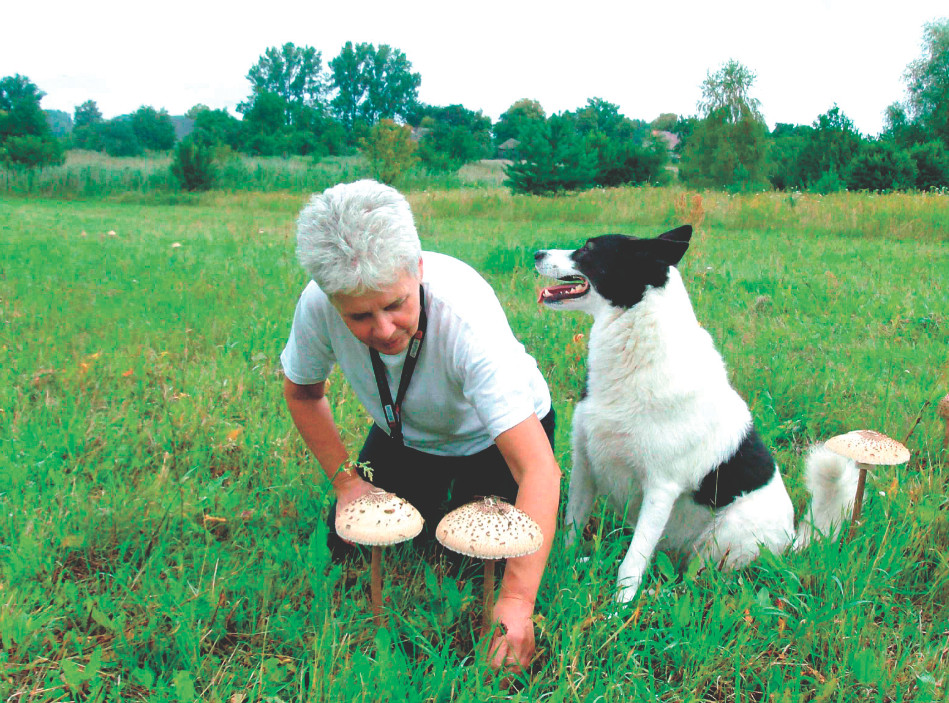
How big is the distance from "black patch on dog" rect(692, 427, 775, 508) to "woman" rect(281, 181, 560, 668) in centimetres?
64

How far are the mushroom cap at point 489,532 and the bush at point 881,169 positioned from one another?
27677 mm

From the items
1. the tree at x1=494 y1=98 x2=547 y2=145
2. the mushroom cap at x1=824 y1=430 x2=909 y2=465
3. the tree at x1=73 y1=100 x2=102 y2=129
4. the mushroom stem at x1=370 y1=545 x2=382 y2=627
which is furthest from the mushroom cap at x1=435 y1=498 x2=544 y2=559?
the tree at x1=73 y1=100 x2=102 y2=129

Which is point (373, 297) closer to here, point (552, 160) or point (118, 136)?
point (552, 160)

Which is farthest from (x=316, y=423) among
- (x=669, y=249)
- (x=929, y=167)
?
(x=929, y=167)

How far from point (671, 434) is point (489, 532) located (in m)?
1.09

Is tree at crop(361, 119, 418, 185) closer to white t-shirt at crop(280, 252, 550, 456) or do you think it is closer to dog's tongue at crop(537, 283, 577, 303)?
dog's tongue at crop(537, 283, 577, 303)

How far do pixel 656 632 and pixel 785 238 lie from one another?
983cm

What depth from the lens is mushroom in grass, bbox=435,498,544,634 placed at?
4.88ft

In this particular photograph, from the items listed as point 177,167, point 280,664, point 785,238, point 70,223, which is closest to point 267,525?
point 280,664

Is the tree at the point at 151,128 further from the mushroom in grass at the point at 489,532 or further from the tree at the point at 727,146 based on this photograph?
the mushroom in grass at the point at 489,532

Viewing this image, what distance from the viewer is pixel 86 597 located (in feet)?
6.64

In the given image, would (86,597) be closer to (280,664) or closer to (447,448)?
(280,664)

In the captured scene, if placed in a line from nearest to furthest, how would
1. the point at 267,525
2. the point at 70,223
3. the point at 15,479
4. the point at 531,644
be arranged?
1. the point at 531,644
2. the point at 267,525
3. the point at 15,479
4. the point at 70,223

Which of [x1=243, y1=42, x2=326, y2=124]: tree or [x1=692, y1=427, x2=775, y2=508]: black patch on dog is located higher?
[x1=243, y1=42, x2=326, y2=124]: tree
